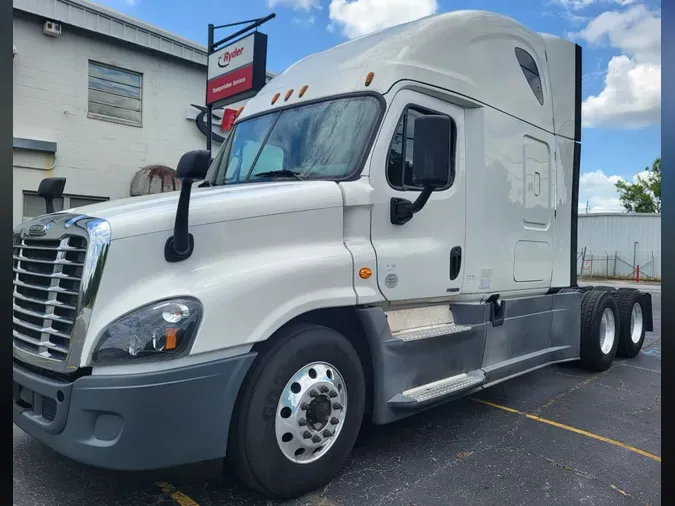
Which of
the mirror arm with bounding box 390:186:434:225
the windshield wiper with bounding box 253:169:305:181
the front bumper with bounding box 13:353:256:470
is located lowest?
the front bumper with bounding box 13:353:256:470

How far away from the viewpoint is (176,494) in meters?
3.35

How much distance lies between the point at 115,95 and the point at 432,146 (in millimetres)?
11526

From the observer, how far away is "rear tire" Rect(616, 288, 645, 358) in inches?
294

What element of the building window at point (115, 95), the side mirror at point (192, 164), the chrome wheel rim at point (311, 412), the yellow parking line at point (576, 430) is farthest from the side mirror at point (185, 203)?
the building window at point (115, 95)

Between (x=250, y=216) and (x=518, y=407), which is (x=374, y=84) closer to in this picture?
(x=250, y=216)

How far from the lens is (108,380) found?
2.67 metres

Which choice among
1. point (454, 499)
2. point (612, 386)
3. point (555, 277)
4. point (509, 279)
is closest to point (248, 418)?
point (454, 499)

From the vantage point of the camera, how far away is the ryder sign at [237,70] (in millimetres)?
11516

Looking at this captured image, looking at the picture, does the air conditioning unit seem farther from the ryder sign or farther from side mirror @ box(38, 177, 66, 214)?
side mirror @ box(38, 177, 66, 214)

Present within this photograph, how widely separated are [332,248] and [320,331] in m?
0.57

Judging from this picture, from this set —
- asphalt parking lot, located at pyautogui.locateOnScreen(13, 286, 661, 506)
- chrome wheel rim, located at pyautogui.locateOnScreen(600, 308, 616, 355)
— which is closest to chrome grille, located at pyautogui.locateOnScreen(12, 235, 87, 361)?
asphalt parking lot, located at pyautogui.locateOnScreen(13, 286, 661, 506)

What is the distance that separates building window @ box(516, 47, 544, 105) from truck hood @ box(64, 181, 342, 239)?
119 inches

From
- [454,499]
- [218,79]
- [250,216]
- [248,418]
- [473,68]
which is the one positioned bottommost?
[454,499]

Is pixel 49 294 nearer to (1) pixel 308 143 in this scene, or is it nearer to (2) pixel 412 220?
(1) pixel 308 143
